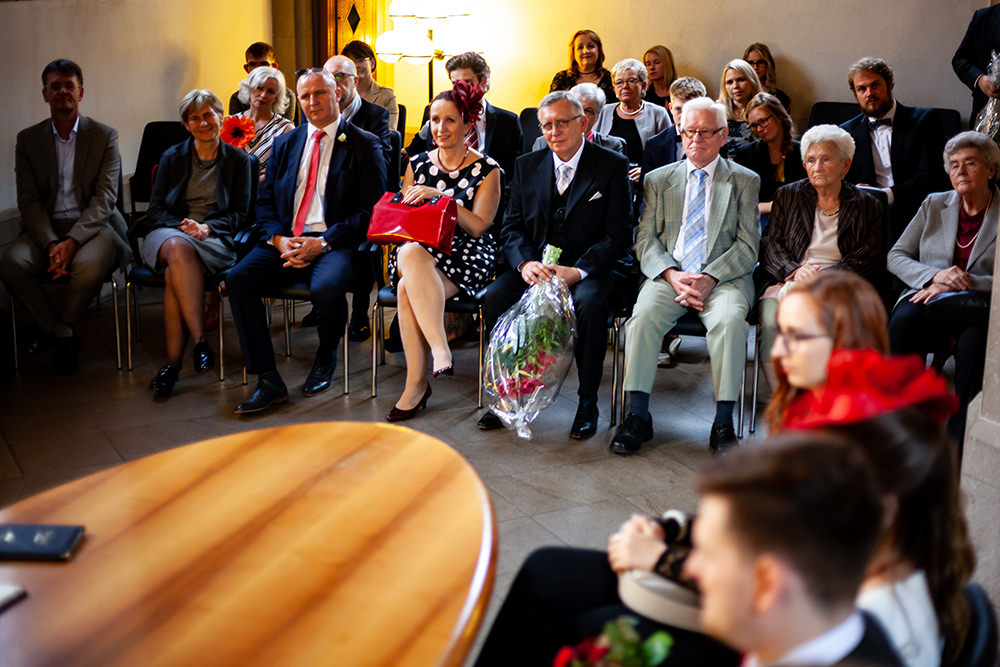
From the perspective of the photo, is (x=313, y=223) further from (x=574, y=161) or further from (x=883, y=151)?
(x=883, y=151)

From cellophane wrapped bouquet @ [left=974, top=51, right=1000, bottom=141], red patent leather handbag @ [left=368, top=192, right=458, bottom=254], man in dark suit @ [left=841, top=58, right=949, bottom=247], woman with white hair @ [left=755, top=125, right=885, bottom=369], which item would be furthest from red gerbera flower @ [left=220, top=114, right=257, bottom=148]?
cellophane wrapped bouquet @ [left=974, top=51, right=1000, bottom=141]

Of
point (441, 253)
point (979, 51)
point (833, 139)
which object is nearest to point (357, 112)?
point (441, 253)

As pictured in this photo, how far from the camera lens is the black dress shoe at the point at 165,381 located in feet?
15.7

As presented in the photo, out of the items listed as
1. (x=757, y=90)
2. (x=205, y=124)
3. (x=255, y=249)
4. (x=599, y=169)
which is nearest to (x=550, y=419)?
(x=599, y=169)

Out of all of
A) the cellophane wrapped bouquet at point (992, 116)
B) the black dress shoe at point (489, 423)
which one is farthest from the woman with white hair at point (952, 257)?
the black dress shoe at point (489, 423)

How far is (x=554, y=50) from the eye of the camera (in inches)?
331

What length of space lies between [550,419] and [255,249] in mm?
1607

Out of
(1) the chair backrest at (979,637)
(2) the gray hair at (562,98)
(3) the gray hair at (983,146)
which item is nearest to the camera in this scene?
(1) the chair backrest at (979,637)

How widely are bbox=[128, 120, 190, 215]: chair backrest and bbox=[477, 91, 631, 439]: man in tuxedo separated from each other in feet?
8.12

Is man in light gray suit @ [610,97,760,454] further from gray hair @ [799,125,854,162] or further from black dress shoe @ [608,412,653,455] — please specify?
gray hair @ [799,125,854,162]

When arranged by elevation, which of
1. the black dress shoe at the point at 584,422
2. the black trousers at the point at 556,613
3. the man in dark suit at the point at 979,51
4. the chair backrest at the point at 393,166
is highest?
the man in dark suit at the point at 979,51

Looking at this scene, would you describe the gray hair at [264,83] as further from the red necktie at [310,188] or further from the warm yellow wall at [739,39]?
the warm yellow wall at [739,39]

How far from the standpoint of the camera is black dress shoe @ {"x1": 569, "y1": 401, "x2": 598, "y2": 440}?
4.34 m

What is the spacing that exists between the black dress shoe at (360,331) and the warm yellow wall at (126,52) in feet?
6.88
